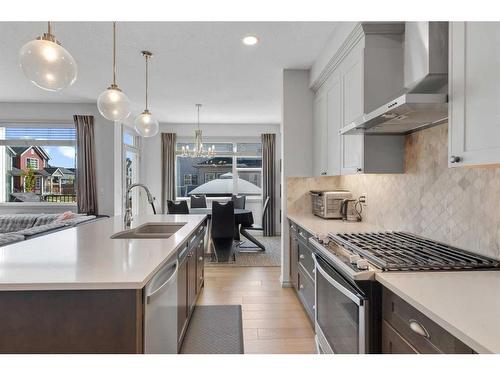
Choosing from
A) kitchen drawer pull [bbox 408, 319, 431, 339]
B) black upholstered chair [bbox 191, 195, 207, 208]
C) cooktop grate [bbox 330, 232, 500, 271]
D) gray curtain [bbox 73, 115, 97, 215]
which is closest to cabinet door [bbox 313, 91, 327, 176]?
cooktop grate [bbox 330, 232, 500, 271]

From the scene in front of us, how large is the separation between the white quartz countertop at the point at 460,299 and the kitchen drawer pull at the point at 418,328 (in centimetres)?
8

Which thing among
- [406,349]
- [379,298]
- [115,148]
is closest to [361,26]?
[379,298]

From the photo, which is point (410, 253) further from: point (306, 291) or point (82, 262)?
point (82, 262)

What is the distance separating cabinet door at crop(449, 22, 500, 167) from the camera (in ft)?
3.34

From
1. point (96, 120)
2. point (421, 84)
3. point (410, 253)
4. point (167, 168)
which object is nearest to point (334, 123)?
point (421, 84)

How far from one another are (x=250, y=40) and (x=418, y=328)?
279 cm

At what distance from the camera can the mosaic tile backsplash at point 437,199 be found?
145 centimetres

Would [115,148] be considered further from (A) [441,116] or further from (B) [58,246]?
(A) [441,116]

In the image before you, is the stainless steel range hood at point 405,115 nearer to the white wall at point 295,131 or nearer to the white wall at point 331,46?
the white wall at point 331,46

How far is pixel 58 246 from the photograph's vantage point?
172 centimetres

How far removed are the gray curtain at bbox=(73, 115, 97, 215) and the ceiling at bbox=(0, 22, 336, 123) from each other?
1.46 ft

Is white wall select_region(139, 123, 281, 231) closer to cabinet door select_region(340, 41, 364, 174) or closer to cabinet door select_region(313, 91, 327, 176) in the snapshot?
cabinet door select_region(313, 91, 327, 176)

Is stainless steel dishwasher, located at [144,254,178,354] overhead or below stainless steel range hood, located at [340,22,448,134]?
below

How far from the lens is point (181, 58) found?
335cm
